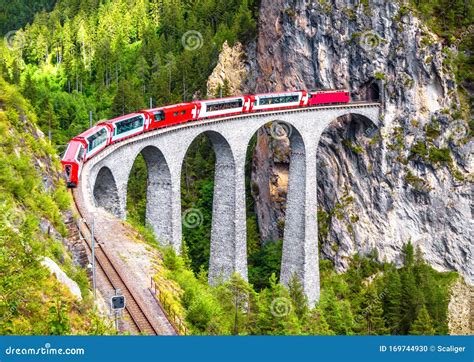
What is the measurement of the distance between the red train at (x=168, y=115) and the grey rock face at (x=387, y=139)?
4175mm

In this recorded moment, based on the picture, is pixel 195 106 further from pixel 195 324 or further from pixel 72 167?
pixel 195 324

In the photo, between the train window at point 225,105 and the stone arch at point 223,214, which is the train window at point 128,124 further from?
the stone arch at point 223,214

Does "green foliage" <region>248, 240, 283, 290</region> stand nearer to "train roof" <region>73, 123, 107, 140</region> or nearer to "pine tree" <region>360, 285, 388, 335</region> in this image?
"pine tree" <region>360, 285, 388, 335</region>

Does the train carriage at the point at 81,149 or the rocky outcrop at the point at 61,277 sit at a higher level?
the train carriage at the point at 81,149

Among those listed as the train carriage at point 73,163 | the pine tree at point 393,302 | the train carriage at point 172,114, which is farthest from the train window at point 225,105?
the pine tree at point 393,302

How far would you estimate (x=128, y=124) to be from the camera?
42.9 meters

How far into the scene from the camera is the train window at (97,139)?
124 ft

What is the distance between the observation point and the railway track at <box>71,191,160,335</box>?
24.9 meters

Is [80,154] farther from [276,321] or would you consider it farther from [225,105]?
[225,105]

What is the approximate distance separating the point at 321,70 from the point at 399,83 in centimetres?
815

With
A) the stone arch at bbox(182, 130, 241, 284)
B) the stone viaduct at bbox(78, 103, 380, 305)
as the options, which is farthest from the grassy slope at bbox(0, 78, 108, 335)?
the stone arch at bbox(182, 130, 241, 284)

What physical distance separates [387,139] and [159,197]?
82.6 feet

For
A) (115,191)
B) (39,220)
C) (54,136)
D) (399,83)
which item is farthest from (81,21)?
(39,220)

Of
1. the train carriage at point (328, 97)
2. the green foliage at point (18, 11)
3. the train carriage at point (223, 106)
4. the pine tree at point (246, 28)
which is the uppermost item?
the green foliage at point (18, 11)
